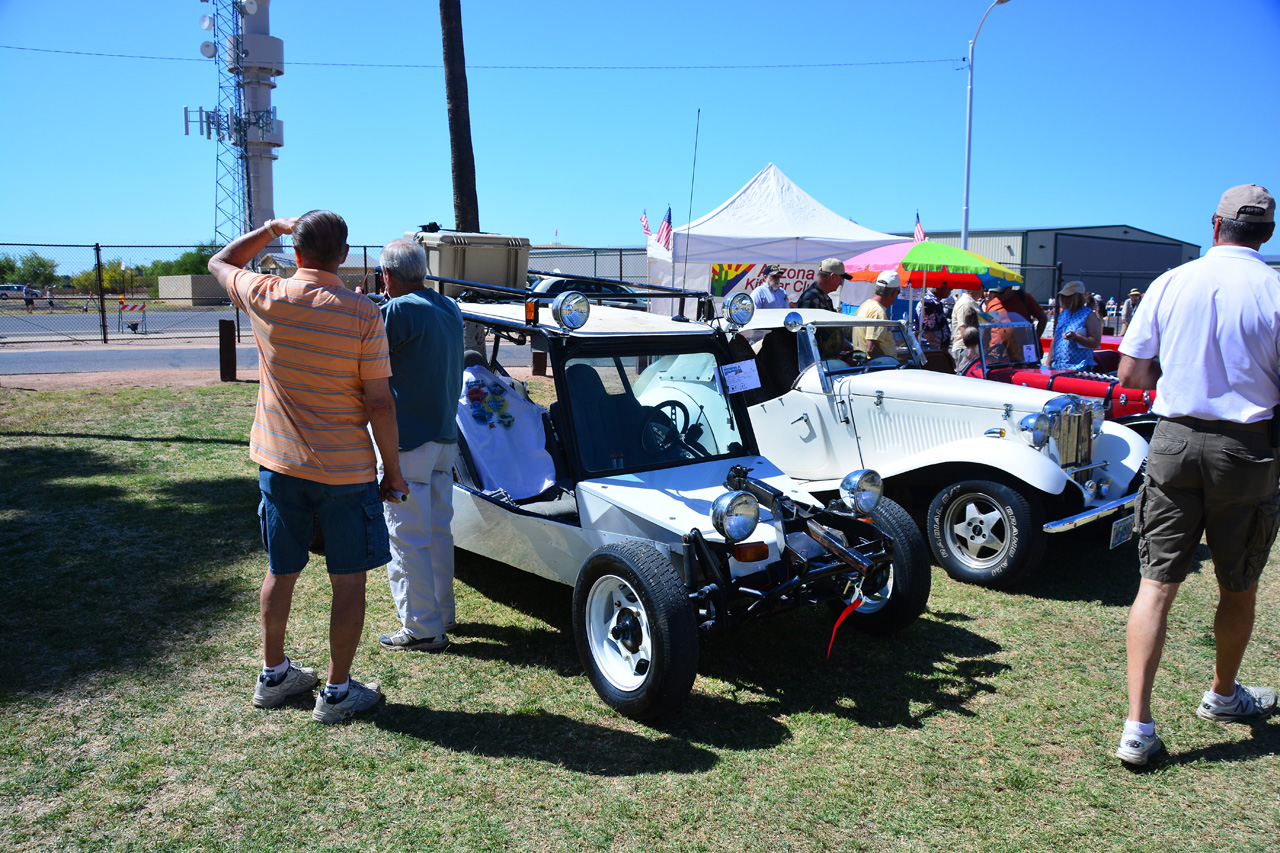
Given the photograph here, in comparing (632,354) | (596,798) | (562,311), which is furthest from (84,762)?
(632,354)

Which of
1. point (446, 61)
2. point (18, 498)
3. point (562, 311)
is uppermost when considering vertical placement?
point (446, 61)

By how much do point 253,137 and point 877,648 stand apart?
53217 mm

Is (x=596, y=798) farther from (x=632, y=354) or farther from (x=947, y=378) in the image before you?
(x=947, y=378)

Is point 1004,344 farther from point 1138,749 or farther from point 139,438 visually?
point 139,438

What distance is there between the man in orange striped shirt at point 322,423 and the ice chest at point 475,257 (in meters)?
2.30

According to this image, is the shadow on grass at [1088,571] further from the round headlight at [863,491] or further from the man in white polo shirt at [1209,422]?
the man in white polo shirt at [1209,422]

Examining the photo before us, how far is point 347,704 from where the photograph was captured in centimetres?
360

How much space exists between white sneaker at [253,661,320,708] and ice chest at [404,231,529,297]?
9.35 ft

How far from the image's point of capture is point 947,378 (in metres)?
6.41

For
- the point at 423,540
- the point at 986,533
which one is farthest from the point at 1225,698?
the point at 423,540

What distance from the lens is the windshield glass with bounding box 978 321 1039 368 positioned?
26.9 feet

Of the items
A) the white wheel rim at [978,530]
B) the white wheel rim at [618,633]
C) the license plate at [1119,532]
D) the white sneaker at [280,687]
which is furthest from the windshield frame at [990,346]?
the white sneaker at [280,687]

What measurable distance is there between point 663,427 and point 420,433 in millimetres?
1349

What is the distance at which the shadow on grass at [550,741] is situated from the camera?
337cm
